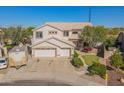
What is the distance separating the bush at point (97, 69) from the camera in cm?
1884

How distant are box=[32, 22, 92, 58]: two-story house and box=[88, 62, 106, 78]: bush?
1.80m

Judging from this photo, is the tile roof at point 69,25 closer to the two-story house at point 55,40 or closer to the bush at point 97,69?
the two-story house at point 55,40

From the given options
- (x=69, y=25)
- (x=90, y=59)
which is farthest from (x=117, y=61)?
(x=69, y=25)

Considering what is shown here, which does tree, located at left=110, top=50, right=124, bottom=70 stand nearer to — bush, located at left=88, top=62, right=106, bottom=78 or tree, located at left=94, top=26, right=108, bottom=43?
bush, located at left=88, top=62, right=106, bottom=78

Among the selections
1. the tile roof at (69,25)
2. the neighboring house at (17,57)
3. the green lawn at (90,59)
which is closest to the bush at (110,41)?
the green lawn at (90,59)

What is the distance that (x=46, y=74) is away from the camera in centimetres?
1906

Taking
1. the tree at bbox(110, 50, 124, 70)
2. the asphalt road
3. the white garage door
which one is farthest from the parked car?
the tree at bbox(110, 50, 124, 70)

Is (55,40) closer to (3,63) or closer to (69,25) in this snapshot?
(69,25)

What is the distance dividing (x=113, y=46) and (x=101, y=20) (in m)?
2.07

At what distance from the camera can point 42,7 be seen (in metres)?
18.2

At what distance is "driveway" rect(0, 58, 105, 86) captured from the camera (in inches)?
720

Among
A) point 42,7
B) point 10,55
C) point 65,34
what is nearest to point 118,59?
point 65,34

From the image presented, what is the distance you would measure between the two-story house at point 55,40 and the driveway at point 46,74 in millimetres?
559
